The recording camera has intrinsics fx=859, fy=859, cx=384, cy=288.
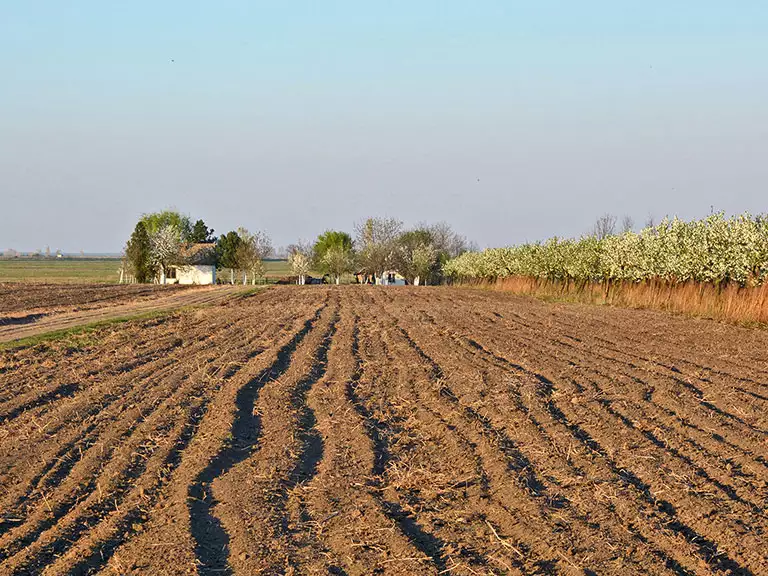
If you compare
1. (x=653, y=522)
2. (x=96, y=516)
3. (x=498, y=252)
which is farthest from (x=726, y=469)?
(x=498, y=252)

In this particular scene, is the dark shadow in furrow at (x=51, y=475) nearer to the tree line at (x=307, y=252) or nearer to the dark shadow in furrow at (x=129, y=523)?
the dark shadow in furrow at (x=129, y=523)

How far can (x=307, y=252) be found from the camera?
120688 mm

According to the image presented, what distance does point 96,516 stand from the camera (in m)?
6.09

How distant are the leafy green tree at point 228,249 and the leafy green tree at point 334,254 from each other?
42.7 ft

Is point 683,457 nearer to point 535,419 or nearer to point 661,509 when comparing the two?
point 661,509

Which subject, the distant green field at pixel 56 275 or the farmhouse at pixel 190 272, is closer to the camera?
the distant green field at pixel 56 275

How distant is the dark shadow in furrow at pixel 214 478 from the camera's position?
529cm

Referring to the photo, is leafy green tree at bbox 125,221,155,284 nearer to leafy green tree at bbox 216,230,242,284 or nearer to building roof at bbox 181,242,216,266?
building roof at bbox 181,242,216,266

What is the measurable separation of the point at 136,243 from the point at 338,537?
74947mm

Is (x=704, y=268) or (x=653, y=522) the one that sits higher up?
(x=704, y=268)

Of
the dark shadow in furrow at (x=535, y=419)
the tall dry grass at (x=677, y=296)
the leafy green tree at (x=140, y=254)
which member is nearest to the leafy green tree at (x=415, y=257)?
the leafy green tree at (x=140, y=254)

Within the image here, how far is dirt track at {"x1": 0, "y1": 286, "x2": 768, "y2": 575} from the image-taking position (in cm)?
534

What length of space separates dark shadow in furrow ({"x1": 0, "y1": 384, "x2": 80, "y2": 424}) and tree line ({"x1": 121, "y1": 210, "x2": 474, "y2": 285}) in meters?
67.9

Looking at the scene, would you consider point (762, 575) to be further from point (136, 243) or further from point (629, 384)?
point (136, 243)
